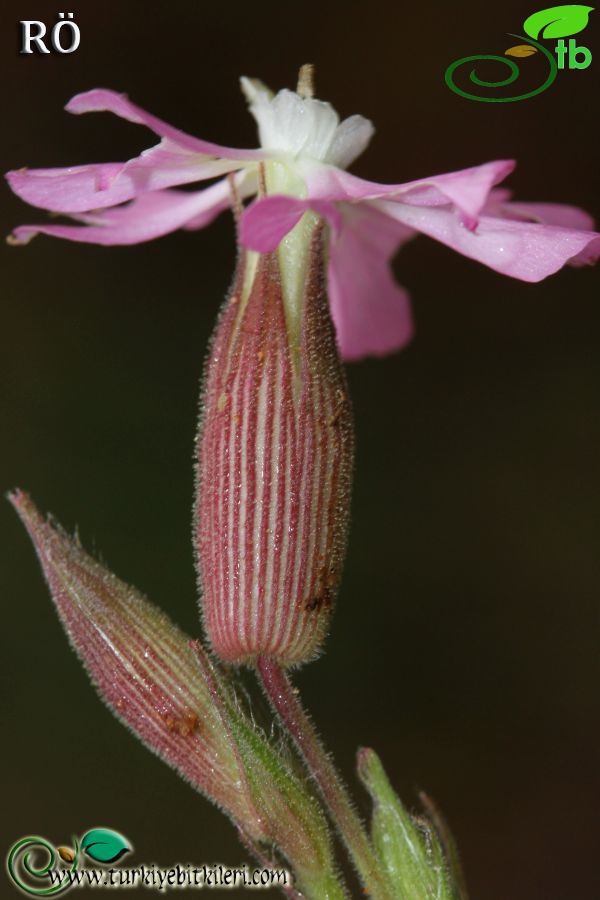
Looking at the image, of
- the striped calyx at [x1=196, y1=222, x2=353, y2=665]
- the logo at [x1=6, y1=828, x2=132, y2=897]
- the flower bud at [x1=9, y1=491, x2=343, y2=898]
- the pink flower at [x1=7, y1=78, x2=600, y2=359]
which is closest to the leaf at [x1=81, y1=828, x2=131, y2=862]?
the logo at [x1=6, y1=828, x2=132, y2=897]

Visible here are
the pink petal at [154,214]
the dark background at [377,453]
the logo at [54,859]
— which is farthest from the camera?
the dark background at [377,453]

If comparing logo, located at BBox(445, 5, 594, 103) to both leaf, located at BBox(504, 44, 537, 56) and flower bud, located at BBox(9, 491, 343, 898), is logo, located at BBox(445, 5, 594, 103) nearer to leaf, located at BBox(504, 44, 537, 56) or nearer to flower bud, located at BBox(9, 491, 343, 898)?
leaf, located at BBox(504, 44, 537, 56)

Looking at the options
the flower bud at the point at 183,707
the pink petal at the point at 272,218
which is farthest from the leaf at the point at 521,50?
the flower bud at the point at 183,707

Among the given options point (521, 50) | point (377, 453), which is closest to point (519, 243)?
point (521, 50)

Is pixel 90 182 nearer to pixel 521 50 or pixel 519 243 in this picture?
pixel 519 243

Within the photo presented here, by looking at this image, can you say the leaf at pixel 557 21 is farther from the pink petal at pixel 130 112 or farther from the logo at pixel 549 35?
the pink petal at pixel 130 112

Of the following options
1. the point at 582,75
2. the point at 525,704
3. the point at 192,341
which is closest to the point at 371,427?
the point at 192,341
